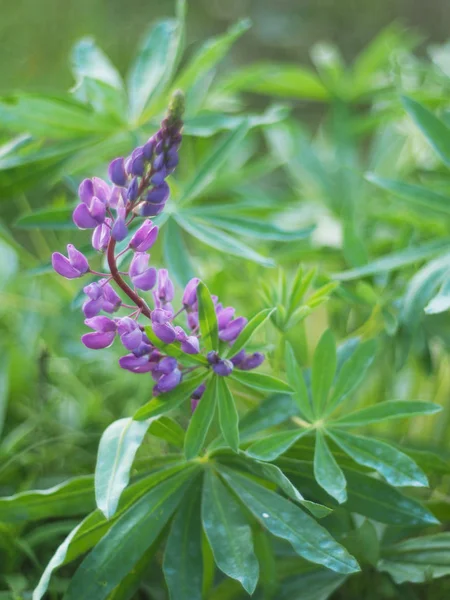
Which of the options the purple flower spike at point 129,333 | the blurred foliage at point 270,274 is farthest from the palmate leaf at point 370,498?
the purple flower spike at point 129,333

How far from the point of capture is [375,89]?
119cm

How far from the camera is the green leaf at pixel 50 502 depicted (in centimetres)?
67

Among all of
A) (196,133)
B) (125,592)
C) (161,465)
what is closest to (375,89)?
(196,133)

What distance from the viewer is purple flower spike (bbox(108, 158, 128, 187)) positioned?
0.62m

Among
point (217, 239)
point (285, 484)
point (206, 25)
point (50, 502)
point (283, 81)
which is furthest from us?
point (206, 25)

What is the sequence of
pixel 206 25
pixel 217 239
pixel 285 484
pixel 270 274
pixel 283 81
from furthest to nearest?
pixel 206 25 < pixel 283 81 < pixel 270 274 < pixel 217 239 < pixel 285 484

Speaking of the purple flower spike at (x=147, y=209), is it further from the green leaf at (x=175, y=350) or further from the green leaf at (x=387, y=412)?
the green leaf at (x=387, y=412)

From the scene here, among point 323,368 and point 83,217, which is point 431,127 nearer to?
point 323,368

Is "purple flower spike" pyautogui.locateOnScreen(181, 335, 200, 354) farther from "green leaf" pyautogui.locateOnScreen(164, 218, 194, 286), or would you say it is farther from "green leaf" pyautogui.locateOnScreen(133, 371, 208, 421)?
"green leaf" pyautogui.locateOnScreen(164, 218, 194, 286)

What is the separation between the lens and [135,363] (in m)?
0.60

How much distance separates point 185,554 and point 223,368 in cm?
18

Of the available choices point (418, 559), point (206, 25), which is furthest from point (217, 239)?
point (206, 25)

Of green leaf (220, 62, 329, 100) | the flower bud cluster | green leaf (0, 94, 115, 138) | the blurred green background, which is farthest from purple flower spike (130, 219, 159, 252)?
the blurred green background

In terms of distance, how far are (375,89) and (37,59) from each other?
1668 mm
